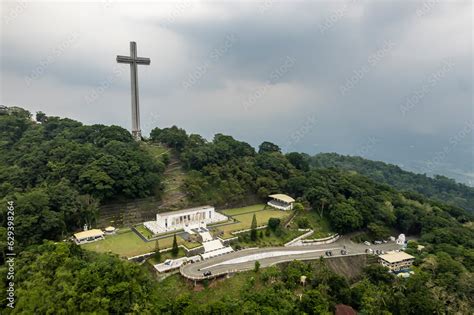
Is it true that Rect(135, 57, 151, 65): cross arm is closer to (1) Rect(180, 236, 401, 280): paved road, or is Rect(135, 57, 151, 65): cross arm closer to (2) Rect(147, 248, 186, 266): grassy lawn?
(2) Rect(147, 248, 186, 266): grassy lawn

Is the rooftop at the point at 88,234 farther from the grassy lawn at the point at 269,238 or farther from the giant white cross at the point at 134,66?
the giant white cross at the point at 134,66

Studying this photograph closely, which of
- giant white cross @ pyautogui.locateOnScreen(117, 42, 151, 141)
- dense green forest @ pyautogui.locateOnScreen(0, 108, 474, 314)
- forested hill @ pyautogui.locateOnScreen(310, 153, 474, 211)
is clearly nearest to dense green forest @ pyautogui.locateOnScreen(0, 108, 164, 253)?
dense green forest @ pyautogui.locateOnScreen(0, 108, 474, 314)

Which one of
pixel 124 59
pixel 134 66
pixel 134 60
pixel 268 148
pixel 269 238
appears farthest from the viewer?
pixel 268 148

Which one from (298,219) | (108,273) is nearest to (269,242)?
(298,219)

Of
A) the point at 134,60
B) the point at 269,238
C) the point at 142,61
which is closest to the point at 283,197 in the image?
the point at 269,238

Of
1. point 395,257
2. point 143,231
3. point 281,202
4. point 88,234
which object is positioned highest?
point 281,202

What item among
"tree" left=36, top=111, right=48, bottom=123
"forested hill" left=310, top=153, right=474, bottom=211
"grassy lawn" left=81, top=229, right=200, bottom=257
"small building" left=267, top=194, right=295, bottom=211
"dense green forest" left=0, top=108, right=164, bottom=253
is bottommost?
"forested hill" left=310, top=153, right=474, bottom=211

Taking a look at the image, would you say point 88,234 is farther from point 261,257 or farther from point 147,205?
point 261,257
